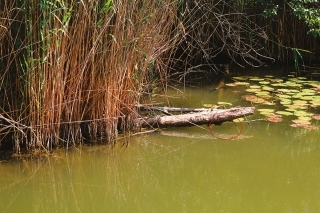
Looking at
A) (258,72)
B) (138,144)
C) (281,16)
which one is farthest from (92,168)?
(281,16)

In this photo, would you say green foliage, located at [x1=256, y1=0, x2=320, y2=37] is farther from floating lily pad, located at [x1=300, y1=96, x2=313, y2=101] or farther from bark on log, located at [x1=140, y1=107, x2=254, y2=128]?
bark on log, located at [x1=140, y1=107, x2=254, y2=128]

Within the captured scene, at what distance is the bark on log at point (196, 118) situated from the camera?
3871mm

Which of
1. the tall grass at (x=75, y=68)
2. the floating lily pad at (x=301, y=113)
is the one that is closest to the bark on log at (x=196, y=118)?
the tall grass at (x=75, y=68)

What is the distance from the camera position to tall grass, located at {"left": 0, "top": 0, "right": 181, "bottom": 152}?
3.08 metres

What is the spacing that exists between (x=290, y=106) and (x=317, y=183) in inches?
54.5

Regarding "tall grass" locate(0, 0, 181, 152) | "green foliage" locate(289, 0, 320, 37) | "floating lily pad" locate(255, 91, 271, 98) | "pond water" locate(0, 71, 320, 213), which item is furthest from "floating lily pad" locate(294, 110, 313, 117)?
"green foliage" locate(289, 0, 320, 37)

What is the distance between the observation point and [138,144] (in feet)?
12.0

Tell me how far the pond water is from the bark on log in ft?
0.20

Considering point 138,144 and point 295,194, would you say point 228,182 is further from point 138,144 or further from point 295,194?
point 138,144

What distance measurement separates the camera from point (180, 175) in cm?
324

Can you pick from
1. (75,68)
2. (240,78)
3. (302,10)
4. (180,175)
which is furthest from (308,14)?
(75,68)

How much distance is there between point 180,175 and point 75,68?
0.93m

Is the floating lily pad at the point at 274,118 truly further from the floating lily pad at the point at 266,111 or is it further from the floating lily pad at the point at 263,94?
the floating lily pad at the point at 263,94

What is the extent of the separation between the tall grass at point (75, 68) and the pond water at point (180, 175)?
0.19m
